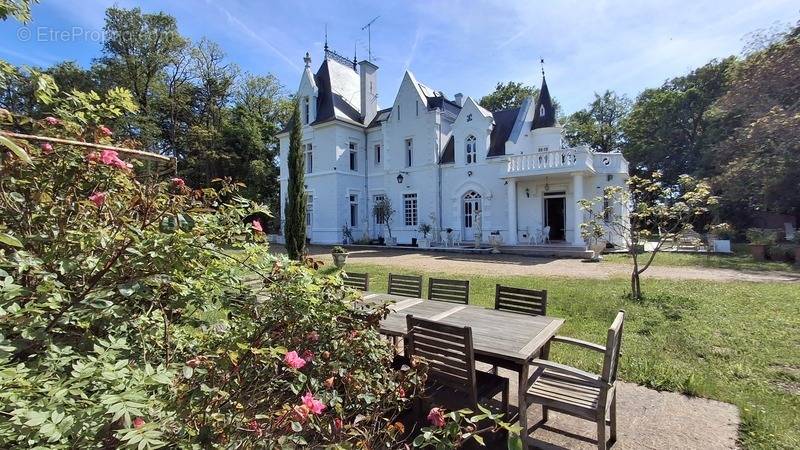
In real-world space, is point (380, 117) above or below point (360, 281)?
above

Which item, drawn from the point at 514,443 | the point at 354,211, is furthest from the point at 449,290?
the point at 354,211

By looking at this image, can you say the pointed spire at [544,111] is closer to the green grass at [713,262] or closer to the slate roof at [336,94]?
the green grass at [713,262]

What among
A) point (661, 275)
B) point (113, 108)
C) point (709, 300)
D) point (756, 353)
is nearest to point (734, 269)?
→ point (661, 275)

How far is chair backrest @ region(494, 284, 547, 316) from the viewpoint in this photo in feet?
13.9

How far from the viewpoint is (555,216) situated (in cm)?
1917

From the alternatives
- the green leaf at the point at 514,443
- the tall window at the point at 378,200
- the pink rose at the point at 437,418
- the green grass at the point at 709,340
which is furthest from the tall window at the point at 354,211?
the green leaf at the point at 514,443

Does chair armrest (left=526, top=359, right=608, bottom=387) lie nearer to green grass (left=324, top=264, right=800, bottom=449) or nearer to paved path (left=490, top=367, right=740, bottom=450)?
paved path (left=490, top=367, right=740, bottom=450)

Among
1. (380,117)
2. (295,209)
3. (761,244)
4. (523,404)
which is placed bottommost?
(523,404)

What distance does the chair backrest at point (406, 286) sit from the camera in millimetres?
5344

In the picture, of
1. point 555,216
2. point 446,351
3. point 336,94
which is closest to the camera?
point 446,351

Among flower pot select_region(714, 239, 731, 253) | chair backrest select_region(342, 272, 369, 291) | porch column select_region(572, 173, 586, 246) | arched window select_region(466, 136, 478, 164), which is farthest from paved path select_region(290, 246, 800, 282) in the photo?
A: flower pot select_region(714, 239, 731, 253)

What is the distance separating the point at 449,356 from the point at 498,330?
29.8 inches

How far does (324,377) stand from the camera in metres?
1.83

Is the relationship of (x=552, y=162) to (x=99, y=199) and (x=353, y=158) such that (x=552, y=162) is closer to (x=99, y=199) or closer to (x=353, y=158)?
(x=353, y=158)
